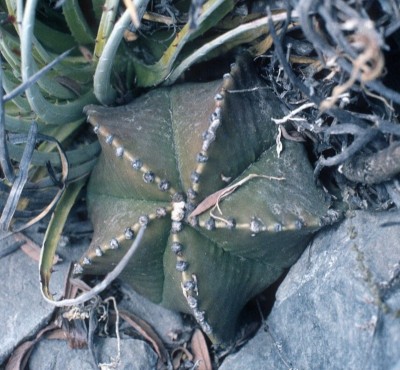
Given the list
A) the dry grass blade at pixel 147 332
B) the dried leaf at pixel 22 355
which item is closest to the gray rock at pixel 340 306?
the dry grass blade at pixel 147 332

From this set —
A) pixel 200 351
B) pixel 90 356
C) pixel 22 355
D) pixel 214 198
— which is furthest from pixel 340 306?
pixel 22 355

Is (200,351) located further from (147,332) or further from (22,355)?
(22,355)

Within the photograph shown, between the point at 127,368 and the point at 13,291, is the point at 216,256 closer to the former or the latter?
the point at 127,368

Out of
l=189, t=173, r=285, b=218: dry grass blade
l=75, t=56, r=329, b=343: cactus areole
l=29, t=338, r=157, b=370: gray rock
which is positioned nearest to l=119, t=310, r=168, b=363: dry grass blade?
l=29, t=338, r=157, b=370: gray rock

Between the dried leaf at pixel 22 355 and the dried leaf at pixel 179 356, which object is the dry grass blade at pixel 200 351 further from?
the dried leaf at pixel 22 355

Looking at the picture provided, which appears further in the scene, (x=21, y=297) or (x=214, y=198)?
(x=21, y=297)
